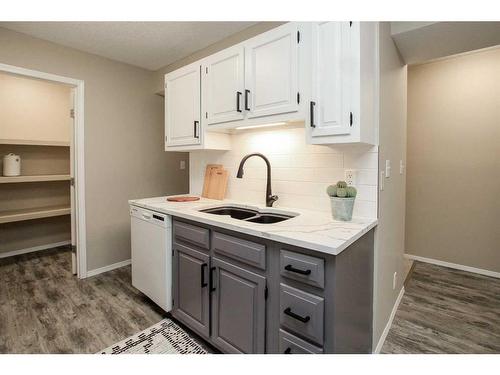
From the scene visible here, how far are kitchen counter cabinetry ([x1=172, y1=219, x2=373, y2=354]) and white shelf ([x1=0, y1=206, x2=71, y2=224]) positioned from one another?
2.61 metres

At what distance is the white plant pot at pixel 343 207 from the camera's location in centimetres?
154

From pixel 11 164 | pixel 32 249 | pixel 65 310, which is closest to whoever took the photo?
pixel 65 310

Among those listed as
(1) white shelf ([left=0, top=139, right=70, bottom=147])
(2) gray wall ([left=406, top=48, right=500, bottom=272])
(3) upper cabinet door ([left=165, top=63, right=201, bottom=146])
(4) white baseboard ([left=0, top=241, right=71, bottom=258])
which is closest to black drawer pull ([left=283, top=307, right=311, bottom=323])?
(3) upper cabinet door ([left=165, top=63, right=201, bottom=146])

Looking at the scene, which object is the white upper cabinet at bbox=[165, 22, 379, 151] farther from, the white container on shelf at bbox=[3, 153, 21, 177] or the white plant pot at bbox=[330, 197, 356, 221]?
the white container on shelf at bbox=[3, 153, 21, 177]

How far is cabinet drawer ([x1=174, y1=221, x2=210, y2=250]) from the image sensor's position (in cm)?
169

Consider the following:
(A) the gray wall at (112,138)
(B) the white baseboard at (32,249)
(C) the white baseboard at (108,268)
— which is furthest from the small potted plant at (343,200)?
(B) the white baseboard at (32,249)

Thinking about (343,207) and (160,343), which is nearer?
(343,207)

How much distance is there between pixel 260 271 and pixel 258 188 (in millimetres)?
961

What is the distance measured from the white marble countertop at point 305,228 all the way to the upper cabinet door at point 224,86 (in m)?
0.75

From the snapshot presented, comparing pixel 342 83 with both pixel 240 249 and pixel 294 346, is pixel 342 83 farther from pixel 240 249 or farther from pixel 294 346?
pixel 294 346

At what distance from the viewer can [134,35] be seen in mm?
2453

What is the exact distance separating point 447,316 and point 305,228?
5.50 ft

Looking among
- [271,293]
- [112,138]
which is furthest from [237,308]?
[112,138]

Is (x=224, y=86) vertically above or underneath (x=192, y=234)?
above
